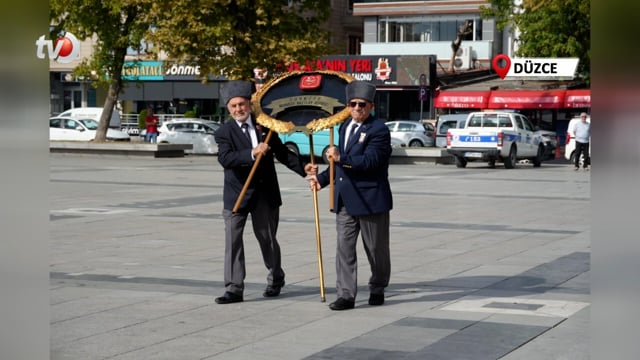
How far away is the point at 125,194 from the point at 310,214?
206 inches

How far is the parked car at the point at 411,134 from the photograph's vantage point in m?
45.5

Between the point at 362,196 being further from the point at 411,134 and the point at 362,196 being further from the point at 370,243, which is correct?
the point at 411,134

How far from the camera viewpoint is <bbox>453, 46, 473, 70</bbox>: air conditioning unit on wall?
191 feet

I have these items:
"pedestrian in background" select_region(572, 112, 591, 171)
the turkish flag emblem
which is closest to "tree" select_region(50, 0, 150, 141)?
"pedestrian in background" select_region(572, 112, 591, 171)

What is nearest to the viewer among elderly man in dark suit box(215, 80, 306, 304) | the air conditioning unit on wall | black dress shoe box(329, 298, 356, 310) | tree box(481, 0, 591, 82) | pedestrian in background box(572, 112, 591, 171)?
black dress shoe box(329, 298, 356, 310)

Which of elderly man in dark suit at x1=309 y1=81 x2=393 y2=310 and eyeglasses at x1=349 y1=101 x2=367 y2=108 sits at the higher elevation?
eyeglasses at x1=349 y1=101 x2=367 y2=108

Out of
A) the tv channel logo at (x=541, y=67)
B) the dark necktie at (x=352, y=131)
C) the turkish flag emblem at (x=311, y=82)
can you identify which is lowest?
the dark necktie at (x=352, y=131)

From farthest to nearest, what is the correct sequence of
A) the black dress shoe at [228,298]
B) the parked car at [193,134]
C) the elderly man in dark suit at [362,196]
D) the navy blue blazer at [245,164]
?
the parked car at [193,134] < the navy blue blazer at [245,164] < the black dress shoe at [228,298] < the elderly man in dark suit at [362,196]

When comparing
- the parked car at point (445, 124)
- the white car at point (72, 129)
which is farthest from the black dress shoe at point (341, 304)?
the white car at point (72, 129)

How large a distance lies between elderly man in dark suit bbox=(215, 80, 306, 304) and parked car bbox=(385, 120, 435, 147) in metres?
36.6

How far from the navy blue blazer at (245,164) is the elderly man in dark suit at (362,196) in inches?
20.3

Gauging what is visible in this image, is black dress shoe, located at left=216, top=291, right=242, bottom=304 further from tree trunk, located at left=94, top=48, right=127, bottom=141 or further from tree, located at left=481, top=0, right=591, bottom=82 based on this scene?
tree, located at left=481, top=0, right=591, bottom=82

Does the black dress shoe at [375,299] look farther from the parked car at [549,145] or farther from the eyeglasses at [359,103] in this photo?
the parked car at [549,145]

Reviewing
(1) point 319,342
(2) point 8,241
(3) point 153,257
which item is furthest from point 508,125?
(2) point 8,241
